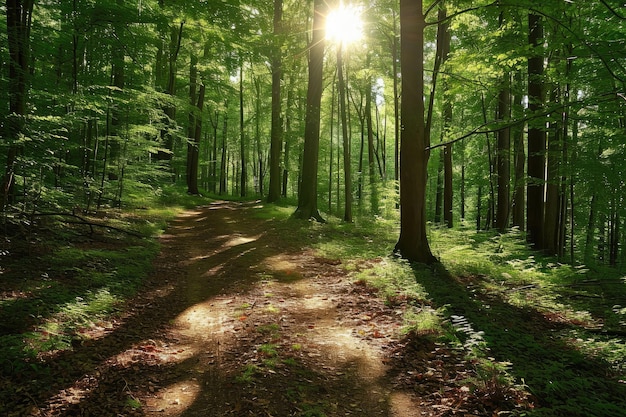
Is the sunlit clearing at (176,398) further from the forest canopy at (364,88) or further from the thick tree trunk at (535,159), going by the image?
the thick tree trunk at (535,159)

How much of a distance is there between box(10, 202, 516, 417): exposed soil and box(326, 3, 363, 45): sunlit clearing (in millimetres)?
11741

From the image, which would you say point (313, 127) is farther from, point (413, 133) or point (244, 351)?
point (244, 351)

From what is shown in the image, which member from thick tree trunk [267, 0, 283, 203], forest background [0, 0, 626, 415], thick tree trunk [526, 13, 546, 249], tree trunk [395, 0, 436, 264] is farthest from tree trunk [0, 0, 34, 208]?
thick tree trunk [526, 13, 546, 249]

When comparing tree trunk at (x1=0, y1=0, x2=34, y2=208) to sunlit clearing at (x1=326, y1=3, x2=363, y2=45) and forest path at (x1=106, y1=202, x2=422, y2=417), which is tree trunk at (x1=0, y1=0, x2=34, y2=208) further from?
sunlit clearing at (x1=326, y1=3, x2=363, y2=45)

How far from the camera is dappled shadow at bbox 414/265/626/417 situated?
3.42 metres

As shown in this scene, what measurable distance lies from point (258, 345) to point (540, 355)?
3.59 m

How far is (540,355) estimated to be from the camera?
14.4 feet

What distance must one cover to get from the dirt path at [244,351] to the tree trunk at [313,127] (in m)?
6.41

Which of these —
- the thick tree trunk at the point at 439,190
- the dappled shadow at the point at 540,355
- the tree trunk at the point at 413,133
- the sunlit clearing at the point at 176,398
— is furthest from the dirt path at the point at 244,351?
the thick tree trunk at the point at 439,190

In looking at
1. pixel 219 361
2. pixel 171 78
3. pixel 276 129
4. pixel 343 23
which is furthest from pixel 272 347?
pixel 171 78

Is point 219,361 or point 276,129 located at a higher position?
point 276,129

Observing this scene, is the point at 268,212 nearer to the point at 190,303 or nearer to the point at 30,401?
the point at 190,303

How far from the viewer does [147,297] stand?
21.6 ft

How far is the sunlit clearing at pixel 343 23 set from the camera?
14961mm
